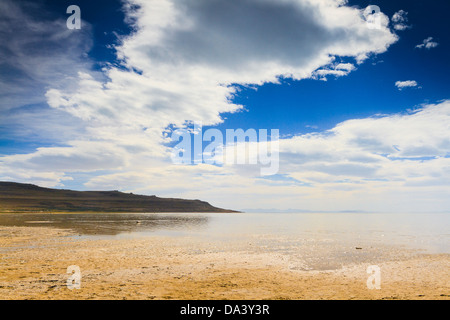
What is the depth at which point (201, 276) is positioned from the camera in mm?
18625

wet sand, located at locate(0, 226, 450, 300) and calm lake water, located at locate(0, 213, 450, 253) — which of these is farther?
calm lake water, located at locate(0, 213, 450, 253)

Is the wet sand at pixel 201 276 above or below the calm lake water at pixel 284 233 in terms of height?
above

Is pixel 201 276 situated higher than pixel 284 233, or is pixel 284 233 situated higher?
pixel 201 276

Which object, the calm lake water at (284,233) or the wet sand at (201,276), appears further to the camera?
the calm lake water at (284,233)

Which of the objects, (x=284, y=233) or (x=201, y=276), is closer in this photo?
(x=201, y=276)

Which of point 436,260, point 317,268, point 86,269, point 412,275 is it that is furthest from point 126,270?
point 436,260

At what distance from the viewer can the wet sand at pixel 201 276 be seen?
14.5 m

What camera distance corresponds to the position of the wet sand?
14500 mm

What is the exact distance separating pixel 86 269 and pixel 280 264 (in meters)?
15.1

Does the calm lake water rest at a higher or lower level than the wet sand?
lower
